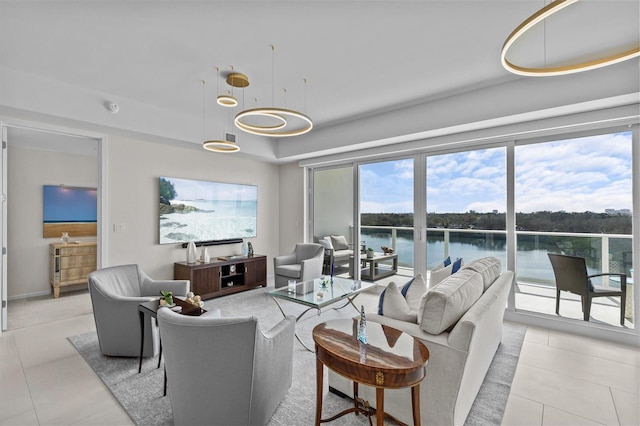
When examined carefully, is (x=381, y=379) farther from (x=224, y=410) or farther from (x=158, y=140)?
(x=158, y=140)

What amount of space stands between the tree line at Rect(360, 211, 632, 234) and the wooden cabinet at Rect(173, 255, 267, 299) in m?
2.62

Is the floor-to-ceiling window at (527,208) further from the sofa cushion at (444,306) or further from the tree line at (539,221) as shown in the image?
the sofa cushion at (444,306)

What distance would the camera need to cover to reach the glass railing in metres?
3.39

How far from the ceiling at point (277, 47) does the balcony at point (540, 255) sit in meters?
1.99

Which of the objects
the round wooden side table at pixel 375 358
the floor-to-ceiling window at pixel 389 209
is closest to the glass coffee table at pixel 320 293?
the round wooden side table at pixel 375 358

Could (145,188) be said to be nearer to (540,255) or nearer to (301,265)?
(301,265)

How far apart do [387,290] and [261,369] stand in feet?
3.34

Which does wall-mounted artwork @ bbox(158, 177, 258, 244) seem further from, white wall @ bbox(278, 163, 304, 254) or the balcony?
the balcony

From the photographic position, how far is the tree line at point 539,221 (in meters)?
3.39

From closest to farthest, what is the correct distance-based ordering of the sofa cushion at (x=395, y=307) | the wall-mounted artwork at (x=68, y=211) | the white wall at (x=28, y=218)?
the sofa cushion at (x=395, y=307), the white wall at (x=28, y=218), the wall-mounted artwork at (x=68, y=211)

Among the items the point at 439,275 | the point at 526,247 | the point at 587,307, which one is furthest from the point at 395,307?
the point at 587,307

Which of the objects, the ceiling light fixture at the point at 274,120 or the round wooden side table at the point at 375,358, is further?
the ceiling light fixture at the point at 274,120

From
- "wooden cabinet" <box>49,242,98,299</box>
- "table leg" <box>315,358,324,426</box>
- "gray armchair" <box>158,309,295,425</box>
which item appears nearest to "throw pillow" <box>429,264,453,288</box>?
"table leg" <box>315,358,324,426</box>

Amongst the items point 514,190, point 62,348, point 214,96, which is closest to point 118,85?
point 214,96
